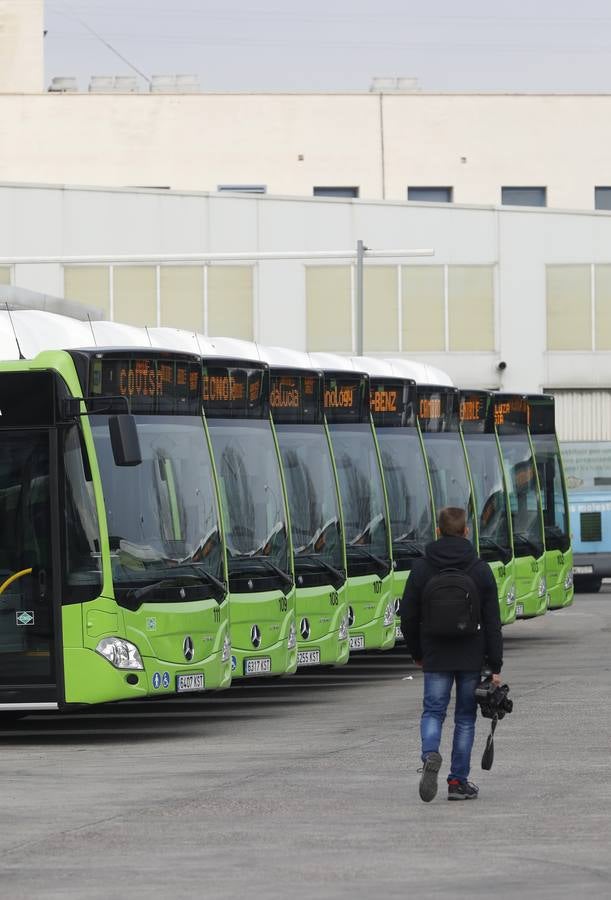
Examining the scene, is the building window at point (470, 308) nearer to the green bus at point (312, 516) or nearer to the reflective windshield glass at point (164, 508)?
the green bus at point (312, 516)

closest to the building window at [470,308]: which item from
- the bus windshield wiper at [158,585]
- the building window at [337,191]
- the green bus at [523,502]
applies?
the building window at [337,191]

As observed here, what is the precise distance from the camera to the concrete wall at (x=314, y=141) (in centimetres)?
6812

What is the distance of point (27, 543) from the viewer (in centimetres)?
1473

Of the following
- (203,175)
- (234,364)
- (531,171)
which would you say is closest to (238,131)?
(203,175)

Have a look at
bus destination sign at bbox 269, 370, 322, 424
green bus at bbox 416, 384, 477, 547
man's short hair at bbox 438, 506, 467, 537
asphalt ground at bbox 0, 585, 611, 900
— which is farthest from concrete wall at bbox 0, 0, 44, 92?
man's short hair at bbox 438, 506, 467, 537

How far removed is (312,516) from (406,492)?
11.0ft

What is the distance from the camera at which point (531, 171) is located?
6931cm

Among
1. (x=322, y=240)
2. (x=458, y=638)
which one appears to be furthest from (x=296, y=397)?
(x=322, y=240)

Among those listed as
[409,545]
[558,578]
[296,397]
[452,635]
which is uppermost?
[296,397]

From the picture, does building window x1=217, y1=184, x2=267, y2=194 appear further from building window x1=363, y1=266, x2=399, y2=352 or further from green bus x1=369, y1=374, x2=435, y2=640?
green bus x1=369, y1=374, x2=435, y2=640

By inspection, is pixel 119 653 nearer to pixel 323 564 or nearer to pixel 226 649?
pixel 226 649

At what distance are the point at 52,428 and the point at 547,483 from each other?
14379 millimetres

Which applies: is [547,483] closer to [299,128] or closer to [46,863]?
[46,863]

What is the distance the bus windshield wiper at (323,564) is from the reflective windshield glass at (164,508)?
2835 millimetres
